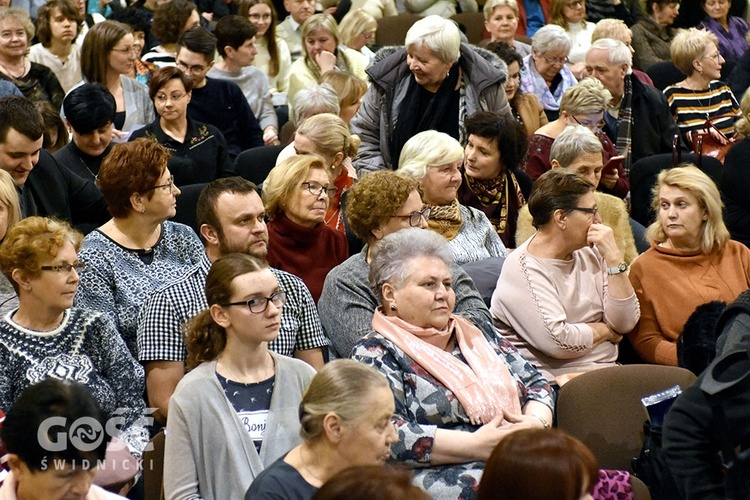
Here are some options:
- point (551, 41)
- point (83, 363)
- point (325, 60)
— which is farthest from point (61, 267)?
point (551, 41)

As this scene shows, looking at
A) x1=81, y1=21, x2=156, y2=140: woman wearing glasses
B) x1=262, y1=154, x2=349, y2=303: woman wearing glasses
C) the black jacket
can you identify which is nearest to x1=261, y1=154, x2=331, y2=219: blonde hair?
x1=262, y1=154, x2=349, y2=303: woman wearing glasses

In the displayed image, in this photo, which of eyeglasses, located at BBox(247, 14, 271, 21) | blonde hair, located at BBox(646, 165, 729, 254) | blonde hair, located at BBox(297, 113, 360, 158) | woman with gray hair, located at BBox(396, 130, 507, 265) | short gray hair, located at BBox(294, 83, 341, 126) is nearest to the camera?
blonde hair, located at BBox(646, 165, 729, 254)

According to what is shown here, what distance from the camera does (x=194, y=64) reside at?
5.92 m

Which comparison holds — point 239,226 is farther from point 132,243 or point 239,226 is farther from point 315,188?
point 315,188

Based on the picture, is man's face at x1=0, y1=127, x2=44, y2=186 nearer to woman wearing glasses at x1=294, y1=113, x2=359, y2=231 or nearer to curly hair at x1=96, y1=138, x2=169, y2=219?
curly hair at x1=96, y1=138, x2=169, y2=219

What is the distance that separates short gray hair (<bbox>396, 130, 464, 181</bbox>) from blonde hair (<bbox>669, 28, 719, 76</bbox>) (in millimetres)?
2926

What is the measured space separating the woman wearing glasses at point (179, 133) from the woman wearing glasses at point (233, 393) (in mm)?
2087

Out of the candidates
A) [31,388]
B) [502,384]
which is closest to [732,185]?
[502,384]

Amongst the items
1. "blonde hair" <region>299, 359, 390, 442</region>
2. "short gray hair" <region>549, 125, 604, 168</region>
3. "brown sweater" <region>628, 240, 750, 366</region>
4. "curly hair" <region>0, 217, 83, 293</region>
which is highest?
"curly hair" <region>0, 217, 83, 293</region>

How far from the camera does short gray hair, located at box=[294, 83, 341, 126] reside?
5535mm

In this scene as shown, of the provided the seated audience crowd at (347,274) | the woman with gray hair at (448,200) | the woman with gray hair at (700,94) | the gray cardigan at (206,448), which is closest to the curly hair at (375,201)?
the seated audience crowd at (347,274)

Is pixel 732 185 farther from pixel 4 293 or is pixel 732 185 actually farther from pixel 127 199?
pixel 4 293

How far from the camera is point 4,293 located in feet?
11.3

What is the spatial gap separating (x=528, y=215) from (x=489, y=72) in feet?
3.24
